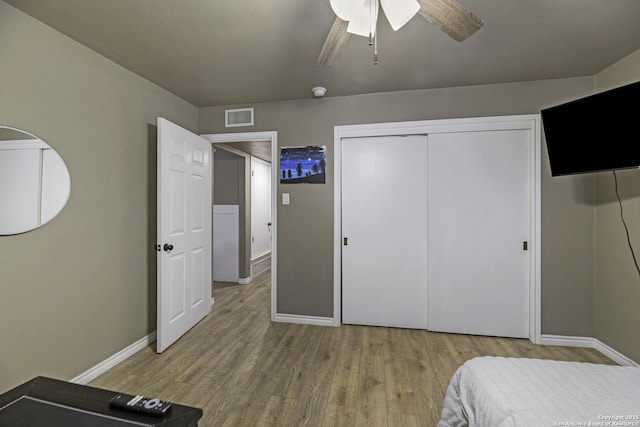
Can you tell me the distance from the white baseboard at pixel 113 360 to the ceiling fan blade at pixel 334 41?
8.61 feet

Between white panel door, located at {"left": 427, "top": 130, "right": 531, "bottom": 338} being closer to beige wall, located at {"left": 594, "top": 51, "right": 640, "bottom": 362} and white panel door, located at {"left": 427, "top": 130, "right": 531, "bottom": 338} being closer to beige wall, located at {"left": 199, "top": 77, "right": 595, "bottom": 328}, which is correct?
beige wall, located at {"left": 199, "top": 77, "right": 595, "bottom": 328}

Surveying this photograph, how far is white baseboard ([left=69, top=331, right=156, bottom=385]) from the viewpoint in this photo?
82.2 inches

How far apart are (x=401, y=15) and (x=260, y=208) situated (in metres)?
4.45

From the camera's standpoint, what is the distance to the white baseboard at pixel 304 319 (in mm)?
3094

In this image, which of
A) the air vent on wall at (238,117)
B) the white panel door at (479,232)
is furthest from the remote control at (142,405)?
the air vent on wall at (238,117)

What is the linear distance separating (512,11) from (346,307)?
8.81 ft

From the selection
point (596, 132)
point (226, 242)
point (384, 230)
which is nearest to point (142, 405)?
point (384, 230)

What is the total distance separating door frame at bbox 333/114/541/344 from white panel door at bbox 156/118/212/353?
4.62ft

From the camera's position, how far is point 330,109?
3.07 m

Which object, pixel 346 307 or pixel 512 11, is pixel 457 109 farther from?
pixel 346 307

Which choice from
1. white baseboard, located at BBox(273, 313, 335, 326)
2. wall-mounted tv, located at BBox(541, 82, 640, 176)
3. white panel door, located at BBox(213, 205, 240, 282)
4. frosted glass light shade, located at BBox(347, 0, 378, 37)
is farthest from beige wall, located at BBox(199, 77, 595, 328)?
white panel door, located at BBox(213, 205, 240, 282)

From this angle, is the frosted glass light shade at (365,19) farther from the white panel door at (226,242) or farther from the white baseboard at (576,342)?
the white panel door at (226,242)

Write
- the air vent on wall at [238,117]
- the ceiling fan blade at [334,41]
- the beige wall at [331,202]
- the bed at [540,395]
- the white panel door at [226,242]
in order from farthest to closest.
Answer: the white panel door at [226,242] → the air vent on wall at [238,117] → the beige wall at [331,202] → the ceiling fan blade at [334,41] → the bed at [540,395]

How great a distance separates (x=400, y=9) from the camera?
1.33m
